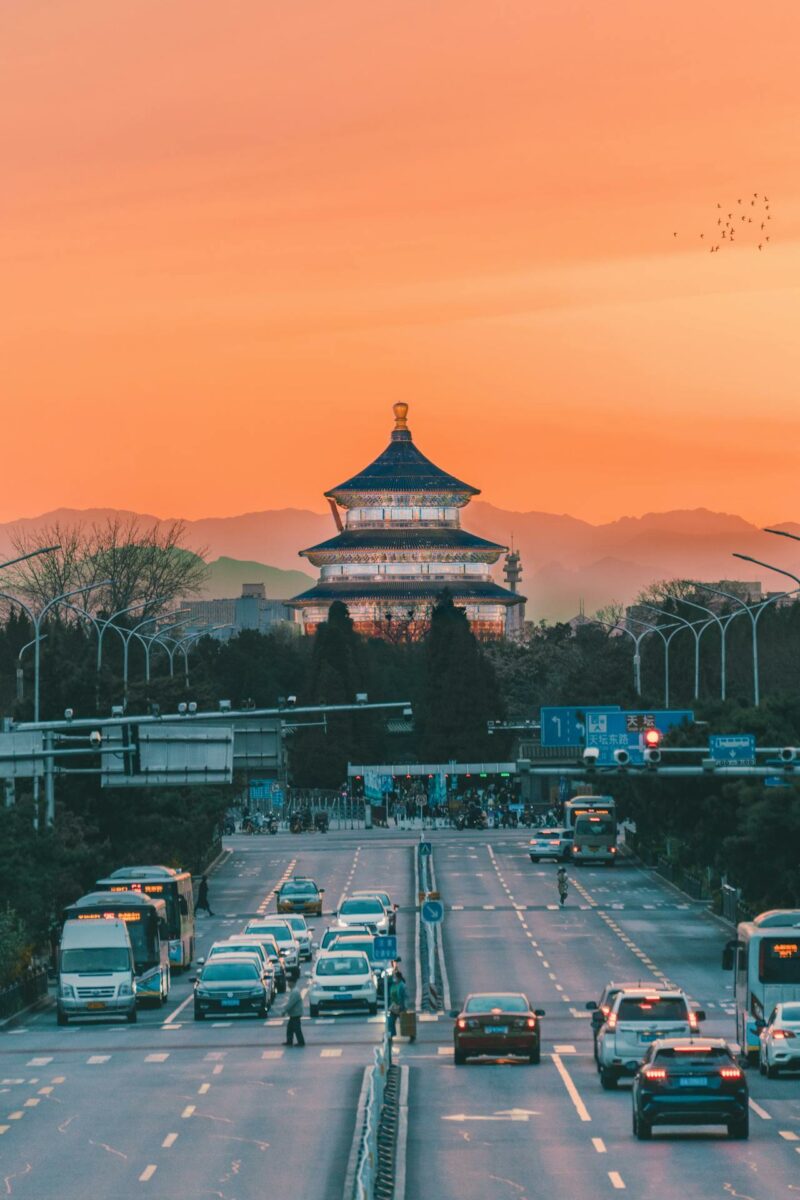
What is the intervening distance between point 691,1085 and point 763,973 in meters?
10.5

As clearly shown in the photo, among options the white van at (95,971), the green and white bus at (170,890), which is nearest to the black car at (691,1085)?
the white van at (95,971)

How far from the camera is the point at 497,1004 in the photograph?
147 feet

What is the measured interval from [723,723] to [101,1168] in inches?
2061

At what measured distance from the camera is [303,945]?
70.1m

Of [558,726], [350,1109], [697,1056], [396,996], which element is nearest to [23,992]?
[396,996]

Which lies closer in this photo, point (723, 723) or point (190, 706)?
point (190, 706)

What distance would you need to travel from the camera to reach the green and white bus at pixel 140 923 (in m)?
56.9

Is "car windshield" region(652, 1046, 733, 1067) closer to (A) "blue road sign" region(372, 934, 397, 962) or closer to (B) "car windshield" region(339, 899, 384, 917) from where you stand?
(A) "blue road sign" region(372, 934, 397, 962)

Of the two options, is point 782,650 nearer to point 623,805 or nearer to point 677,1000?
point 623,805

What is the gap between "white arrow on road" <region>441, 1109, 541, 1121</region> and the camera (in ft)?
121

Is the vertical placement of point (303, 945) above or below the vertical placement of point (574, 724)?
below

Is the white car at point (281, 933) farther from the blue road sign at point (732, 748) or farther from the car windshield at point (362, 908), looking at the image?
the blue road sign at point (732, 748)

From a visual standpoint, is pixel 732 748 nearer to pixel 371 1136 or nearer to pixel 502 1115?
pixel 502 1115

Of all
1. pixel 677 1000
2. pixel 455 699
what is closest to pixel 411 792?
pixel 455 699
